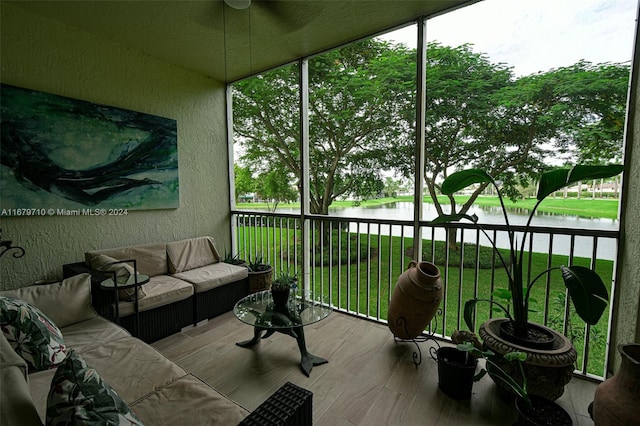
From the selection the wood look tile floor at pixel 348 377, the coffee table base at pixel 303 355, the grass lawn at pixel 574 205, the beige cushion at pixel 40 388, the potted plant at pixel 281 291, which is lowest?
the wood look tile floor at pixel 348 377

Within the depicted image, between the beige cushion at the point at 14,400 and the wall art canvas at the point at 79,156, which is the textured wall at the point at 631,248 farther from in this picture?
the wall art canvas at the point at 79,156

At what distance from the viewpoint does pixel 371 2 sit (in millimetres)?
2279

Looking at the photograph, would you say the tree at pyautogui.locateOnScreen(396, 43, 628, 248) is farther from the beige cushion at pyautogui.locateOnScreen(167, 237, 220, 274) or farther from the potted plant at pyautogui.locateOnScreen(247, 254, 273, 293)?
the beige cushion at pyautogui.locateOnScreen(167, 237, 220, 274)

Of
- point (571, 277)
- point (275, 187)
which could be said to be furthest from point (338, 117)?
point (571, 277)

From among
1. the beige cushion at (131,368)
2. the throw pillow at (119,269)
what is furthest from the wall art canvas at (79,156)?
the beige cushion at (131,368)

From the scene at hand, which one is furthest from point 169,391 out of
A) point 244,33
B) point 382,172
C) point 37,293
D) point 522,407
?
point 382,172

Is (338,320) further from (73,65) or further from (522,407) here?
(73,65)

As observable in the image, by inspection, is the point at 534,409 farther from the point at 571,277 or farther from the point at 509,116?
the point at 509,116

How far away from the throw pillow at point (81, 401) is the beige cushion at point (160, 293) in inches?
64.8

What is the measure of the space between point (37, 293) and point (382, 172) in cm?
381

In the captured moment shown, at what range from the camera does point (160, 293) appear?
2445 mm

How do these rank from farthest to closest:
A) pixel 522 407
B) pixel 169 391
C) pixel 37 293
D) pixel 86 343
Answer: pixel 37 293
pixel 86 343
pixel 522 407
pixel 169 391

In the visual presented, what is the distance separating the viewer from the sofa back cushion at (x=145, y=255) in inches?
106

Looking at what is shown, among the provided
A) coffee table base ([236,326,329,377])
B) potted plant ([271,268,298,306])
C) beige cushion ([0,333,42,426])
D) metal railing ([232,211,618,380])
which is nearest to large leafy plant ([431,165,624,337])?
metal railing ([232,211,618,380])
